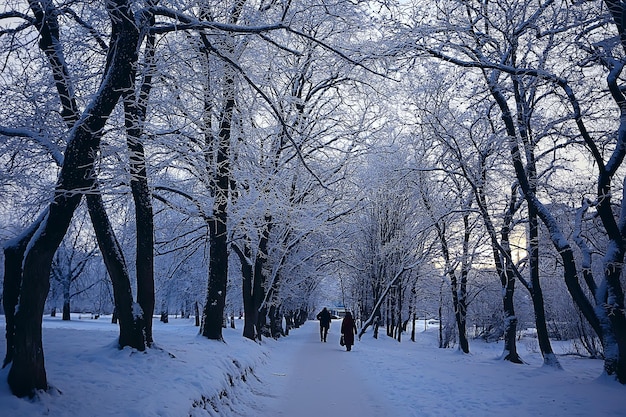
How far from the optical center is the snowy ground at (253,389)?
16.5ft

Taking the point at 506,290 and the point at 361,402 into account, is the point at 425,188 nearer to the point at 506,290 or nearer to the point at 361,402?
the point at 506,290

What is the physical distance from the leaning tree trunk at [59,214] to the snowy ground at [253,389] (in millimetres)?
288

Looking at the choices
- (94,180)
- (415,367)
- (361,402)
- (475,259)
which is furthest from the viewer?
(475,259)

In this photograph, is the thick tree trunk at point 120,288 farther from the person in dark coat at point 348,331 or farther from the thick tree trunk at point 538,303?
the person in dark coat at point 348,331

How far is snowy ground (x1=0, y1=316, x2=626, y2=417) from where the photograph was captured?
5.02 metres

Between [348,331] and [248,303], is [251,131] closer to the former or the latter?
[248,303]

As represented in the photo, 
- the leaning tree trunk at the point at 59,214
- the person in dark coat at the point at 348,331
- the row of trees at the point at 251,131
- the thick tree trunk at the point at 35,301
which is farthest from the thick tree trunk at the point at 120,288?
the person in dark coat at the point at 348,331

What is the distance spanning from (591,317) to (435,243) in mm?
13578

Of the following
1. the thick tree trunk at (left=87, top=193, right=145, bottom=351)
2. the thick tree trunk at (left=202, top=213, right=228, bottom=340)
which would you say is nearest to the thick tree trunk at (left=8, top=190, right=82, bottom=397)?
the thick tree trunk at (left=87, top=193, right=145, bottom=351)

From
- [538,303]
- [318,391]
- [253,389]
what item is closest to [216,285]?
[253,389]

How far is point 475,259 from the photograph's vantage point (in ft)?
67.1

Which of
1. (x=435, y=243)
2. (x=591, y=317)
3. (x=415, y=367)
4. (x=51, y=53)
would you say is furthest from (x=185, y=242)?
(x=435, y=243)

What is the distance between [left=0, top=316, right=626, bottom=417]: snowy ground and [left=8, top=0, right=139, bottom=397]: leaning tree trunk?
29 cm

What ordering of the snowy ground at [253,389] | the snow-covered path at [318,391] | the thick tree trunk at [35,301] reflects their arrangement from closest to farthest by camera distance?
1. the thick tree trunk at [35,301]
2. the snowy ground at [253,389]
3. the snow-covered path at [318,391]
